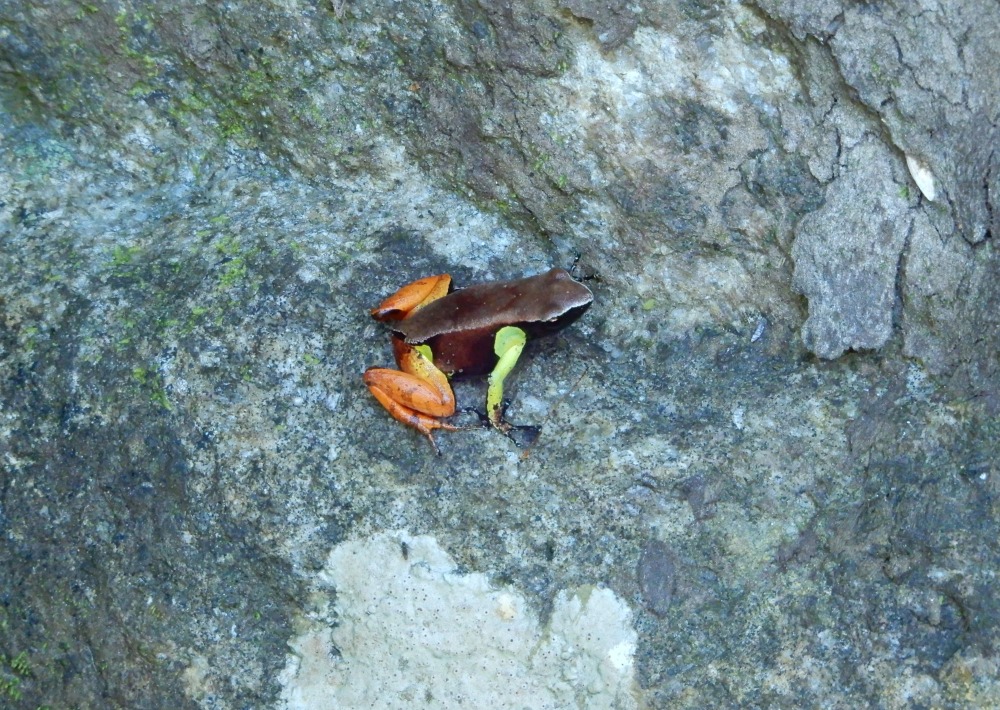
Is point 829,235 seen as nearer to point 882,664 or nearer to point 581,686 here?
point 882,664

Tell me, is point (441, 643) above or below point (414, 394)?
below

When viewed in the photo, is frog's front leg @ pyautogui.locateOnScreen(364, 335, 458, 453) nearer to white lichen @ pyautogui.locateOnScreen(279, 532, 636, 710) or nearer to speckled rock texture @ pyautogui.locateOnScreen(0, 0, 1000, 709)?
speckled rock texture @ pyautogui.locateOnScreen(0, 0, 1000, 709)

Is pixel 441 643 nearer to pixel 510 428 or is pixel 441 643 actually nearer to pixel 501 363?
pixel 510 428

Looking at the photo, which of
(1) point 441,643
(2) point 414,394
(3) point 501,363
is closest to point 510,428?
(3) point 501,363

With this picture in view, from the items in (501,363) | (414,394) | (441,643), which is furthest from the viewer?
(501,363)

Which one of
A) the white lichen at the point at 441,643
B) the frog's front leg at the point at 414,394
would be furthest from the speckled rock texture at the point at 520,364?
the frog's front leg at the point at 414,394

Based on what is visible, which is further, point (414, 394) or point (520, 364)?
point (520, 364)

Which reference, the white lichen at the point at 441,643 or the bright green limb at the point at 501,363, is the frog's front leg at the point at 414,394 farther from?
the white lichen at the point at 441,643
